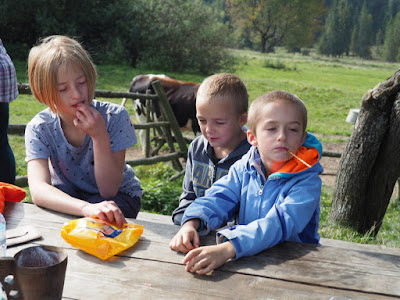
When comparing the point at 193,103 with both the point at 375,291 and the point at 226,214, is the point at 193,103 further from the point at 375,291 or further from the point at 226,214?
the point at 375,291

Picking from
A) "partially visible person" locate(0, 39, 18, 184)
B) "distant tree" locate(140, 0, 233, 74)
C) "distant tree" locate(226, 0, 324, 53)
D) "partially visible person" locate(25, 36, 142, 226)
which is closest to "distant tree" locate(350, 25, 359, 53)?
"distant tree" locate(226, 0, 324, 53)

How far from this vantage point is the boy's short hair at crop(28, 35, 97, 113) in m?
2.00

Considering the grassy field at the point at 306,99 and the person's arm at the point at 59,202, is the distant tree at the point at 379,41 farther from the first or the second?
the person's arm at the point at 59,202

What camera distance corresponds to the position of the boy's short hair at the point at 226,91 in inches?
82.4

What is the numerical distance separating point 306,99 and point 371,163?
1218 cm

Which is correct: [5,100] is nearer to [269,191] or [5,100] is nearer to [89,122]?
[89,122]

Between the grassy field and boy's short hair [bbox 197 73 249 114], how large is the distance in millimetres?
1962

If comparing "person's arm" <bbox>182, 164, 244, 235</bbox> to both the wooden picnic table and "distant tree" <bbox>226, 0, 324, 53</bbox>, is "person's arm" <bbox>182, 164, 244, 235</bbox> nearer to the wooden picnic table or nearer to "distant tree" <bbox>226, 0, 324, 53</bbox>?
the wooden picnic table

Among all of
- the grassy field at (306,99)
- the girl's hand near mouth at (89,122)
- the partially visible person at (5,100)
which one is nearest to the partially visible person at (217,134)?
the girl's hand near mouth at (89,122)

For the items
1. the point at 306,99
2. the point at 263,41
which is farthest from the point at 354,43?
the point at 306,99

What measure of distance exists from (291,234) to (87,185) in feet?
3.79

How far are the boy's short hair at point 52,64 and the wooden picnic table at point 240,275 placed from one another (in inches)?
30.3

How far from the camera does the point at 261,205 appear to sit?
170 centimetres

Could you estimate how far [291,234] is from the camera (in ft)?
5.33
